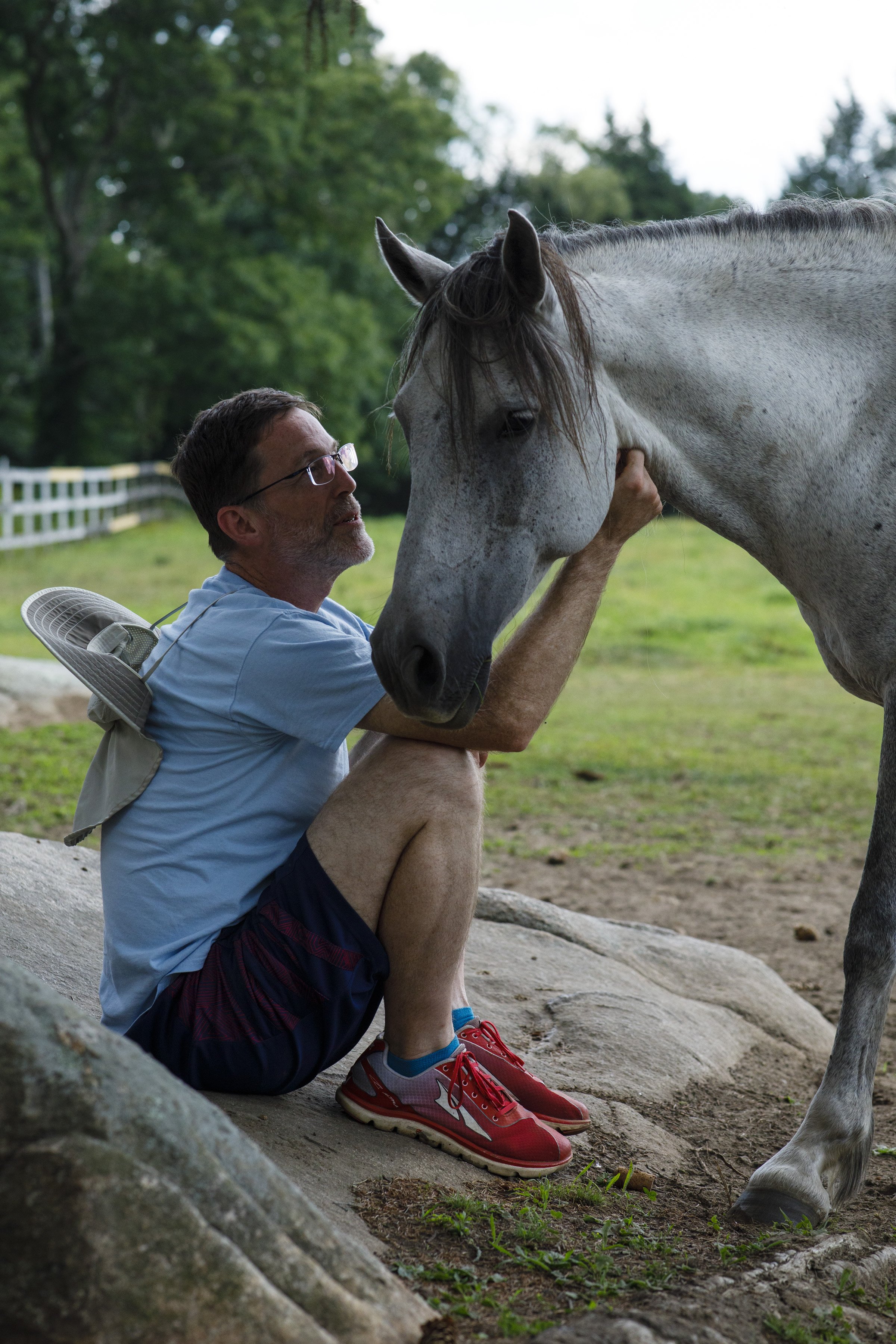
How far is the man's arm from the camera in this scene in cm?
241

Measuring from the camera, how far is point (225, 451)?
2.59 m

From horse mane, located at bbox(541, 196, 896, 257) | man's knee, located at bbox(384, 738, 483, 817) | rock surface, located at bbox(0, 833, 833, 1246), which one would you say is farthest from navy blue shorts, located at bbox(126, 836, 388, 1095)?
horse mane, located at bbox(541, 196, 896, 257)

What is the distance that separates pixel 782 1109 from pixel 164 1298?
223 cm

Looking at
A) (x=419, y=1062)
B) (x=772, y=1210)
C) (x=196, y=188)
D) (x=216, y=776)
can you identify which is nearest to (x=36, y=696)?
(x=216, y=776)

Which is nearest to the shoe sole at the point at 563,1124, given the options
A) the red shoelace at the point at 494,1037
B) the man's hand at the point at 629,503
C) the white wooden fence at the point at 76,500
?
the red shoelace at the point at 494,1037

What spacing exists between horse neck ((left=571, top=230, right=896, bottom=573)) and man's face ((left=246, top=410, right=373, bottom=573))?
0.66 m

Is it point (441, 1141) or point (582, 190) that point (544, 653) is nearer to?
point (441, 1141)

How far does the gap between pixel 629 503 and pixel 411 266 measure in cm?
72

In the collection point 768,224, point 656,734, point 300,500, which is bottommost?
point 656,734

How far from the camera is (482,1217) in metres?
2.20

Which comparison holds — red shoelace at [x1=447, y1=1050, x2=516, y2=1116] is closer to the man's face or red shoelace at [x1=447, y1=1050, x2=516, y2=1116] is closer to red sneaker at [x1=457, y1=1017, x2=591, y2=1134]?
red sneaker at [x1=457, y1=1017, x2=591, y2=1134]

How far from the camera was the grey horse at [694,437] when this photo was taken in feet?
7.54

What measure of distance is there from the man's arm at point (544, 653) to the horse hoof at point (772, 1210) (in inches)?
42.3

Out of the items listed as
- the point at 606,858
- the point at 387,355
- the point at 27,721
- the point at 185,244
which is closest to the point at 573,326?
the point at 606,858
